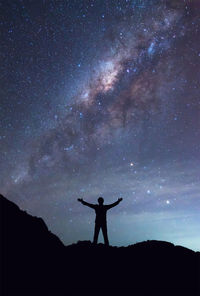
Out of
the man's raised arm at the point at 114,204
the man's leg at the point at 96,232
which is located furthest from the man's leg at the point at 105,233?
the man's raised arm at the point at 114,204

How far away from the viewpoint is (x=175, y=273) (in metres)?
9.19

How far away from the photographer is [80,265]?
28.8 feet

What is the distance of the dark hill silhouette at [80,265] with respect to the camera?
751 centimetres

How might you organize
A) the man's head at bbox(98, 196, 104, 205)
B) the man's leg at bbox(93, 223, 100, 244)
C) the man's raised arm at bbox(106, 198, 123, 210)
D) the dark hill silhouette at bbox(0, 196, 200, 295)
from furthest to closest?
the man's raised arm at bbox(106, 198, 123, 210)
the man's head at bbox(98, 196, 104, 205)
the man's leg at bbox(93, 223, 100, 244)
the dark hill silhouette at bbox(0, 196, 200, 295)

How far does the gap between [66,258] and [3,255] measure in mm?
2345

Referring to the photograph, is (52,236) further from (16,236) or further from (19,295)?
(19,295)

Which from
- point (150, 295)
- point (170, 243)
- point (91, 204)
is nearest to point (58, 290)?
point (150, 295)

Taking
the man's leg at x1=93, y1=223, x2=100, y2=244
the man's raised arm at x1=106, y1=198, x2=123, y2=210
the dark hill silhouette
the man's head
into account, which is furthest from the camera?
the man's raised arm at x1=106, y1=198, x2=123, y2=210

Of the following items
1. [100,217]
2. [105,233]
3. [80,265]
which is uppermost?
[100,217]

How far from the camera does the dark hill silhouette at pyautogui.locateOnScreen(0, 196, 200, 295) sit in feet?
24.6

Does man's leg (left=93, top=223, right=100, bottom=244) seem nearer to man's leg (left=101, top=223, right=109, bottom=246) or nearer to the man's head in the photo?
man's leg (left=101, top=223, right=109, bottom=246)

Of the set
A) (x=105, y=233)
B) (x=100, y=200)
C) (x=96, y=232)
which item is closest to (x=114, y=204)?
(x=100, y=200)

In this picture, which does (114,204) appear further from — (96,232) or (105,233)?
(96,232)

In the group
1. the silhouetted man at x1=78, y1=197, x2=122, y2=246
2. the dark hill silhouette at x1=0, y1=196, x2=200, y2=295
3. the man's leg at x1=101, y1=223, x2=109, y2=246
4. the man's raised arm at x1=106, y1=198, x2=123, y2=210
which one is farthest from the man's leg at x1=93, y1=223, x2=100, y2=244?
the man's raised arm at x1=106, y1=198, x2=123, y2=210
